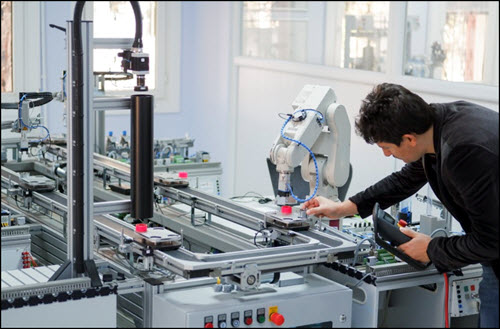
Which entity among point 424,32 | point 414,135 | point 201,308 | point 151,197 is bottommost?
point 201,308

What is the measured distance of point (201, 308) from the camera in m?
2.14

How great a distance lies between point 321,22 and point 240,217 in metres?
3.60

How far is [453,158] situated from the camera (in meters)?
2.01

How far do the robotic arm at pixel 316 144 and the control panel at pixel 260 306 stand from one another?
1.76 feet

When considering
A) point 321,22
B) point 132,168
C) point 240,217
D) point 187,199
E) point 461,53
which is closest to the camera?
point 132,168

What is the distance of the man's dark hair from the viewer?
209 cm

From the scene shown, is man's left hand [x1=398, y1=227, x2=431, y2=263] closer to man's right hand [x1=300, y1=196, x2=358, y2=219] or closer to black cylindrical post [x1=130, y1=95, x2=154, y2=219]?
man's right hand [x1=300, y1=196, x2=358, y2=219]

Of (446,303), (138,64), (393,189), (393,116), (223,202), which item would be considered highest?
(138,64)

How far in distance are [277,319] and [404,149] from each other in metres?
0.58

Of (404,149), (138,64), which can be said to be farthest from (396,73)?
(138,64)

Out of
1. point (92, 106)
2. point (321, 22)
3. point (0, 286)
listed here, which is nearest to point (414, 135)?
point (92, 106)

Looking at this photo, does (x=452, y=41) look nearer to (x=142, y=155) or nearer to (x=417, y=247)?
(x=417, y=247)

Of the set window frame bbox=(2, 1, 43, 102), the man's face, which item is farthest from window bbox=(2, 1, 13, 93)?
the man's face

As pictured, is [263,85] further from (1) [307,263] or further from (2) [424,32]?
(1) [307,263]
